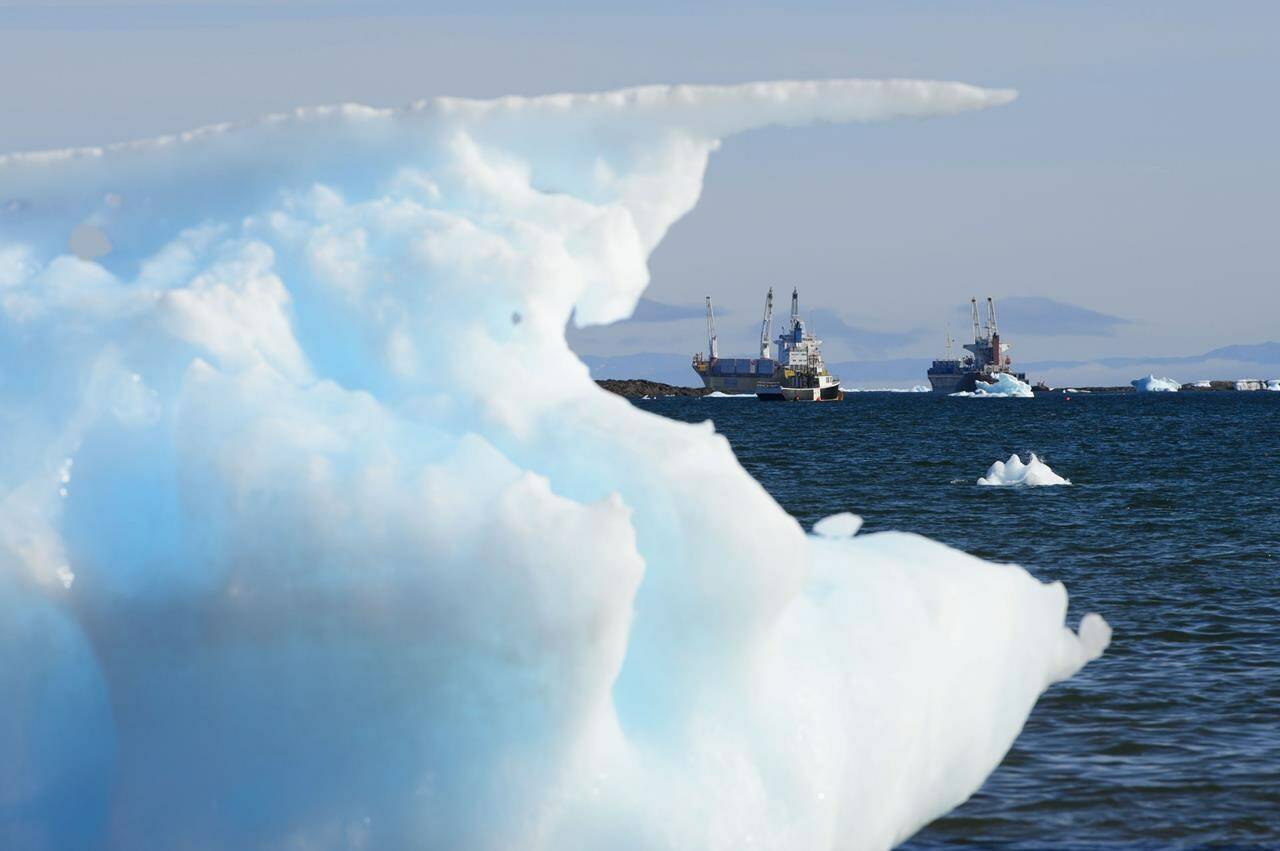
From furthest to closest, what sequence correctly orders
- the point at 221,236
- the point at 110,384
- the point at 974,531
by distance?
the point at 974,531
the point at 221,236
the point at 110,384

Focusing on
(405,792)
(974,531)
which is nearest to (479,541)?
(405,792)

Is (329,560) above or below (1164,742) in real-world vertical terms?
above

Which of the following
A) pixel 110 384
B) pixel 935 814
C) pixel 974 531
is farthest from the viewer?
pixel 974 531

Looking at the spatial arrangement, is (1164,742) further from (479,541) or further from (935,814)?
(479,541)

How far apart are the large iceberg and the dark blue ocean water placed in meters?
5.22

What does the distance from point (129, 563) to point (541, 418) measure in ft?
5.57

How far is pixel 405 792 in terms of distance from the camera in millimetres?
6074

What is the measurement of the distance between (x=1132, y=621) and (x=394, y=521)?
53.3 ft

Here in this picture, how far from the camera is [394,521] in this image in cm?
579

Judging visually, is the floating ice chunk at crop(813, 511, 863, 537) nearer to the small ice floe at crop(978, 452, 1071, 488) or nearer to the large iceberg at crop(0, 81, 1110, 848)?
the large iceberg at crop(0, 81, 1110, 848)

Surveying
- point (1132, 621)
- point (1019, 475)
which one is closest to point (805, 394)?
point (1019, 475)

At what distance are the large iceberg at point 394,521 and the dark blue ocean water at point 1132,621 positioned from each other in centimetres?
522

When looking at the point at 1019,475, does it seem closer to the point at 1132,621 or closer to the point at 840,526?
the point at 1132,621

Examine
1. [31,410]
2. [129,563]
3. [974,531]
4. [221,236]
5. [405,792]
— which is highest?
[221,236]
